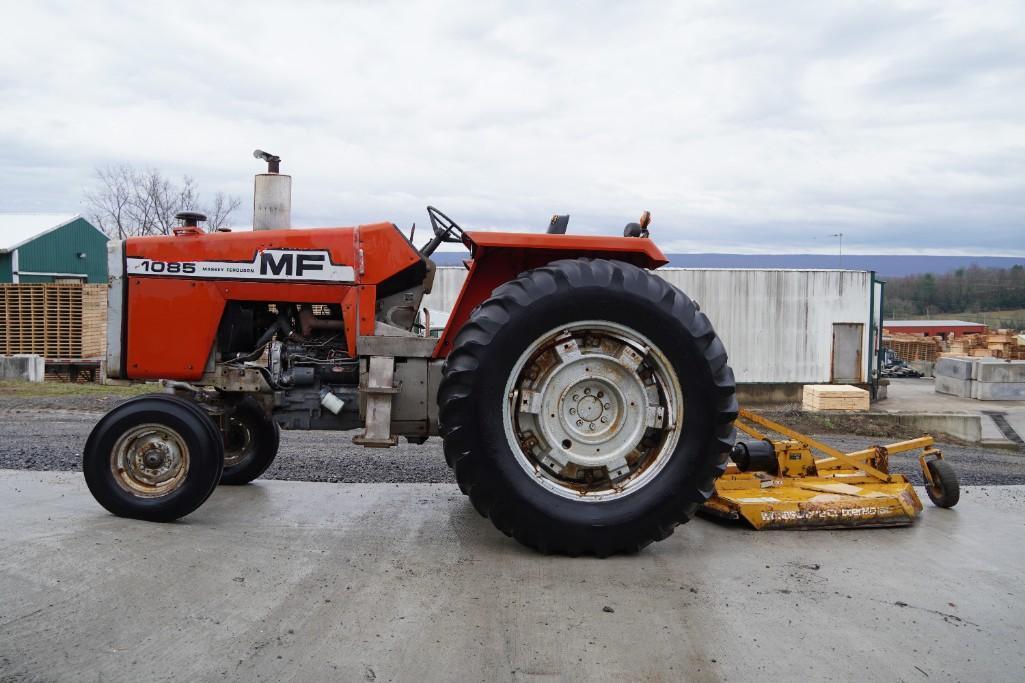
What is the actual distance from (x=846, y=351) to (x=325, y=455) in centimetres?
1722

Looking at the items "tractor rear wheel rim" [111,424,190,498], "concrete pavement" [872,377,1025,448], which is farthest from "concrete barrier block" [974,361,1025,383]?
"tractor rear wheel rim" [111,424,190,498]

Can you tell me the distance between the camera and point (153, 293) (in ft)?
16.9

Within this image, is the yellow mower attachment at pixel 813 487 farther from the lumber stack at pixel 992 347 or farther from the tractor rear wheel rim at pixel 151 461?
the lumber stack at pixel 992 347

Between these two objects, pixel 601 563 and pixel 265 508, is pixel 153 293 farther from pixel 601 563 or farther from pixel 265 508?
pixel 601 563

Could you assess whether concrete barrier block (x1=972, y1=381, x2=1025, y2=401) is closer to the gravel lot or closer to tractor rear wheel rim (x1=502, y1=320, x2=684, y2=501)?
the gravel lot

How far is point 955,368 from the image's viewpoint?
22.8m

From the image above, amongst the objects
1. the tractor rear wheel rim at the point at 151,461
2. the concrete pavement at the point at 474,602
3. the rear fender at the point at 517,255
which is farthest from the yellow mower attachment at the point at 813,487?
Result: the tractor rear wheel rim at the point at 151,461

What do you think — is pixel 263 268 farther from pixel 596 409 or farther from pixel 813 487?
pixel 813 487

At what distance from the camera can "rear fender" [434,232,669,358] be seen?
4.76m

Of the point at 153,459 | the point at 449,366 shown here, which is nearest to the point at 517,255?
the point at 449,366

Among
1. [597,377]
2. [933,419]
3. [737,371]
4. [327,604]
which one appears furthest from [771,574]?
[737,371]

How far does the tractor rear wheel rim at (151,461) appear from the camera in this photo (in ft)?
15.7

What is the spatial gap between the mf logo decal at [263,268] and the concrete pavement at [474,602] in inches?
57.2

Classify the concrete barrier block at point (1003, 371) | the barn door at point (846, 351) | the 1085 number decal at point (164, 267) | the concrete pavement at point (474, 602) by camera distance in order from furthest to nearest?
the barn door at point (846, 351) → the concrete barrier block at point (1003, 371) → the 1085 number decal at point (164, 267) → the concrete pavement at point (474, 602)
